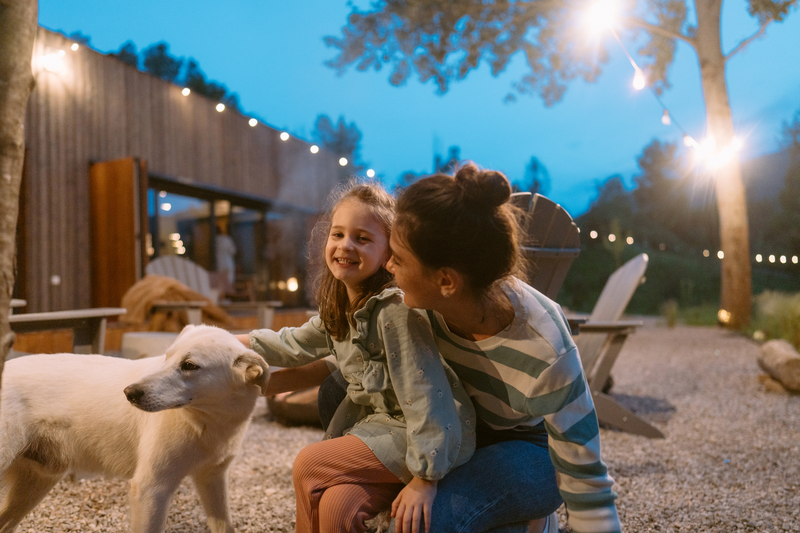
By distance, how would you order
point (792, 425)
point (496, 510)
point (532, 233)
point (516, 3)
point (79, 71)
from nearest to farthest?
point (496, 510)
point (532, 233)
point (792, 425)
point (79, 71)
point (516, 3)

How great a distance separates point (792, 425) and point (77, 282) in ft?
25.8

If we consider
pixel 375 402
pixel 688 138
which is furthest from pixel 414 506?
pixel 688 138

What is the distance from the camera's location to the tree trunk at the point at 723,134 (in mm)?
7875

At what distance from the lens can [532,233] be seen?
7.44ft

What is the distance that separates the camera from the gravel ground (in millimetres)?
1932

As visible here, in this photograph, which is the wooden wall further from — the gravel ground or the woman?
the woman

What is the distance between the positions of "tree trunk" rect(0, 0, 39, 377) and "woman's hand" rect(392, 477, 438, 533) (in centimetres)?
88

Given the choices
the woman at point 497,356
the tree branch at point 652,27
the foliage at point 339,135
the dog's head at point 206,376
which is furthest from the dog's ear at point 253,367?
the foliage at point 339,135

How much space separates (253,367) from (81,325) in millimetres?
1641

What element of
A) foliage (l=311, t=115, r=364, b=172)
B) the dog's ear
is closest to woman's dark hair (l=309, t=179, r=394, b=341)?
the dog's ear

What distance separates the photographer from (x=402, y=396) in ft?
3.89

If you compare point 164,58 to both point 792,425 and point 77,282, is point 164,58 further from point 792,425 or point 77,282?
point 792,425

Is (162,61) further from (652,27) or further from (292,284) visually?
(652,27)

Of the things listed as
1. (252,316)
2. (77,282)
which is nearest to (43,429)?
(77,282)
